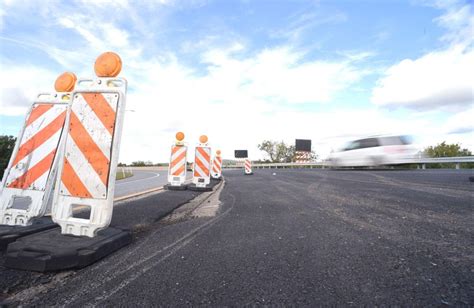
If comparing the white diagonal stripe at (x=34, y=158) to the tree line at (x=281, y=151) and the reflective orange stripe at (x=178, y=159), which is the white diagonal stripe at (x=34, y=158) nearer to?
the reflective orange stripe at (x=178, y=159)

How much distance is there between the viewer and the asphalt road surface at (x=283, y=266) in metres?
1.50

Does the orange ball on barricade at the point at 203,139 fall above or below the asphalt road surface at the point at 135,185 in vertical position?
above

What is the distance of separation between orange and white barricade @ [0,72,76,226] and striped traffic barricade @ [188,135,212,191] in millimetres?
5543

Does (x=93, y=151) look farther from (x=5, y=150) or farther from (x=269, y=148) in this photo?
(x=269, y=148)

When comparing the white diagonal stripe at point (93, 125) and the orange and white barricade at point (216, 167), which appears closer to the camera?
the white diagonal stripe at point (93, 125)

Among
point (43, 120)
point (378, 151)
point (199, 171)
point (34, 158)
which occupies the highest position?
point (378, 151)

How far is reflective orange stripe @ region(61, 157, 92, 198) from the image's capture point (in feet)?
8.07

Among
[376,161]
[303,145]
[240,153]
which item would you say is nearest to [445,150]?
[303,145]

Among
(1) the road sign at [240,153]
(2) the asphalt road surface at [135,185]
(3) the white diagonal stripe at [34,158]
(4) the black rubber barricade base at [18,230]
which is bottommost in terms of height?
(2) the asphalt road surface at [135,185]

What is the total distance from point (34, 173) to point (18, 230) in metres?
0.69

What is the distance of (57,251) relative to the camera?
1980mm

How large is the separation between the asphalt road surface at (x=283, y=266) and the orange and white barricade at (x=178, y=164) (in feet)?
15.5

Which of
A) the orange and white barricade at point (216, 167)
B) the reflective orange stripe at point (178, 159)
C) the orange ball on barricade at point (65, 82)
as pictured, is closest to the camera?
the orange ball on barricade at point (65, 82)

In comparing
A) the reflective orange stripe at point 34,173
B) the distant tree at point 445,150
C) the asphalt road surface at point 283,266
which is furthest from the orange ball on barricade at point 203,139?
the distant tree at point 445,150
